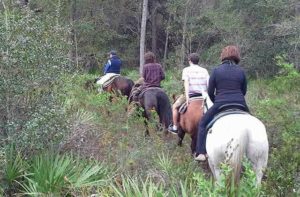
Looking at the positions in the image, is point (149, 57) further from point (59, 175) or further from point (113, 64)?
point (59, 175)

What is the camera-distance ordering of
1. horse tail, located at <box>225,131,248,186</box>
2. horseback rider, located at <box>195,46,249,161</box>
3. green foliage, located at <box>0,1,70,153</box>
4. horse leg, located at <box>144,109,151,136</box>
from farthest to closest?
horse leg, located at <box>144,109,151,136</box> < green foliage, located at <box>0,1,70,153</box> < horseback rider, located at <box>195,46,249,161</box> < horse tail, located at <box>225,131,248,186</box>

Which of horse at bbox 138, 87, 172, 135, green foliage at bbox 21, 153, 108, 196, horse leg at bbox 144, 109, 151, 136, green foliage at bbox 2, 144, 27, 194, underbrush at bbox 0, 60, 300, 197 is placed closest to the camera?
underbrush at bbox 0, 60, 300, 197

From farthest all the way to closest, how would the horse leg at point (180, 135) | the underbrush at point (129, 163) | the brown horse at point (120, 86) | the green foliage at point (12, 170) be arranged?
the brown horse at point (120, 86) < the horse leg at point (180, 135) < the green foliage at point (12, 170) < the underbrush at point (129, 163)

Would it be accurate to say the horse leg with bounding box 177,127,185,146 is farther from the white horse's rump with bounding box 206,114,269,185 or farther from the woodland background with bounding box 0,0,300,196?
the white horse's rump with bounding box 206,114,269,185

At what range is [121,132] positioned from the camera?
10.5 metres

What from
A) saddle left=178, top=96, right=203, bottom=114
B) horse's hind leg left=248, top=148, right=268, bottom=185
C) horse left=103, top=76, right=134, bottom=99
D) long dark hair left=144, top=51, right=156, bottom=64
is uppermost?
long dark hair left=144, top=51, right=156, bottom=64

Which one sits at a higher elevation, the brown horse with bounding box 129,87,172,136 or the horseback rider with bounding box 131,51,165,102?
the horseback rider with bounding box 131,51,165,102

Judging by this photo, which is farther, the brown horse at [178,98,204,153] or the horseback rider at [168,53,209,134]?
the horseback rider at [168,53,209,134]

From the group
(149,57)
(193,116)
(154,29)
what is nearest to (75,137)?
(193,116)

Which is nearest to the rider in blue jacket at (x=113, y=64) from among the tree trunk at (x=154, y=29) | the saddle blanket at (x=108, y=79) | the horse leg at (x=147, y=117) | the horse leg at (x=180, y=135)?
the saddle blanket at (x=108, y=79)

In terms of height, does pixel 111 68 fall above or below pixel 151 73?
below

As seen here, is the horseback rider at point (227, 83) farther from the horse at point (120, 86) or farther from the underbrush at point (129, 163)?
the horse at point (120, 86)

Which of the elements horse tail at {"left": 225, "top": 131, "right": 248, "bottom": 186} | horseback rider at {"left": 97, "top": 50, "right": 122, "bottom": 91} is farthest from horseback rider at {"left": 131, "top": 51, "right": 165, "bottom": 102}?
horse tail at {"left": 225, "top": 131, "right": 248, "bottom": 186}

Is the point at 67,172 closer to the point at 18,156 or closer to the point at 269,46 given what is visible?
the point at 18,156
